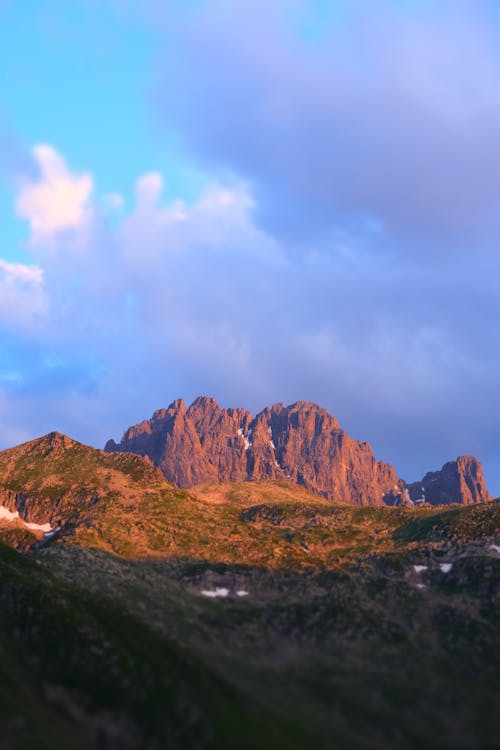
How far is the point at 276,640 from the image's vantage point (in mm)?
103688

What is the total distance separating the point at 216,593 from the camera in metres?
146

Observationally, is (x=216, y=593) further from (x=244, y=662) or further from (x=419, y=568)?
(x=419, y=568)

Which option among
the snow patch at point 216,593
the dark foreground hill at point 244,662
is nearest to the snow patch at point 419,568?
the dark foreground hill at point 244,662

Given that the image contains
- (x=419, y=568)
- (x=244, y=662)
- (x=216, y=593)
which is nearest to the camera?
(x=244, y=662)

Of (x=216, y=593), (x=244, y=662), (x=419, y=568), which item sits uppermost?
(x=419, y=568)

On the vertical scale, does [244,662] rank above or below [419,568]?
below

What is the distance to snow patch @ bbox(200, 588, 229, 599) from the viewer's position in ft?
470

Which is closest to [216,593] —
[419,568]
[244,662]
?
[244,662]

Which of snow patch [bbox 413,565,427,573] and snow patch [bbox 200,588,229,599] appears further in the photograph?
snow patch [bbox 413,565,427,573]

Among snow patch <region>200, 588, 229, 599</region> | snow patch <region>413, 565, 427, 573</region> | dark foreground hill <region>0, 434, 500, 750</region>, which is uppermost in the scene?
snow patch <region>413, 565, 427, 573</region>

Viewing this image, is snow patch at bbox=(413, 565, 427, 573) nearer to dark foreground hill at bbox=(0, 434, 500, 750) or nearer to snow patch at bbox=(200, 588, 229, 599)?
dark foreground hill at bbox=(0, 434, 500, 750)

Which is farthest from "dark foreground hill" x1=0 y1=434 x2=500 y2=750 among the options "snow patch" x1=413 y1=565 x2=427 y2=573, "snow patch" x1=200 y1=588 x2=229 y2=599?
"snow patch" x1=413 y1=565 x2=427 y2=573

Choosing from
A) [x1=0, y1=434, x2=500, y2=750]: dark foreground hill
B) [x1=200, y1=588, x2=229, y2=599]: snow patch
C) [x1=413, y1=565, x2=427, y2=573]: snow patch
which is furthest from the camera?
[x1=413, y1=565, x2=427, y2=573]: snow patch

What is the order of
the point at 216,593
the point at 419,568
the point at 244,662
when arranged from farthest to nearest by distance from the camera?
1. the point at 419,568
2. the point at 216,593
3. the point at 244,662
